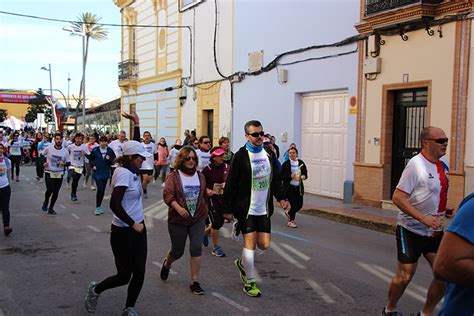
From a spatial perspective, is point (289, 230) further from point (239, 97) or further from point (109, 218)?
point (239, 97)

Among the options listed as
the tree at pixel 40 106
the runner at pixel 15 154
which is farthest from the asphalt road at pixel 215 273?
the tree at pixel 40 106

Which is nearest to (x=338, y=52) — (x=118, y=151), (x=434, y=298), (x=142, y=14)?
(x=118, y=151)

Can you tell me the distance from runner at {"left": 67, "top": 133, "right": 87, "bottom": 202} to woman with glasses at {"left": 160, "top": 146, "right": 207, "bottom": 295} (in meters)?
8.74

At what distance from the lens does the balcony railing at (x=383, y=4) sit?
1133 centimetres

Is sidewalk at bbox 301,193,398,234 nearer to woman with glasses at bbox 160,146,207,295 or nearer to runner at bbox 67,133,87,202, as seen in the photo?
woman with glasses at bbox 160,146,207,295

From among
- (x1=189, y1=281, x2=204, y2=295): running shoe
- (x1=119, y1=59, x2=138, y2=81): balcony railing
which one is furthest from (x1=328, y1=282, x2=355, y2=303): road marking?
(x1=119, y1=59, x2=138, y2=81): balcony railing

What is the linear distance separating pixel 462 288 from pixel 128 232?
328 cm

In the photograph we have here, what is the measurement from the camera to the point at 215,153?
24.9 ft

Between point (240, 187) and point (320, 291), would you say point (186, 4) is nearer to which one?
point (240, 187)

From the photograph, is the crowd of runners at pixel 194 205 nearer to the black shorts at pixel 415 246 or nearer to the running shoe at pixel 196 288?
the running shoe at pixel 196 288

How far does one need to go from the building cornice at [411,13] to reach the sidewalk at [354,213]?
13.7 feet

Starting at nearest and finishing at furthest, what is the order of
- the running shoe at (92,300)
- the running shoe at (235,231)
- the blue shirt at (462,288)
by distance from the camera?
the blue shirt at (462,288) → the running shoe at (92,300) → the running shoe at (235,231)

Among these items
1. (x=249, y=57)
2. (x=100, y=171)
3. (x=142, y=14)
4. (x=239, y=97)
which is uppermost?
(x=142, y=14)

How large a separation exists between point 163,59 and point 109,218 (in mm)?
15613
